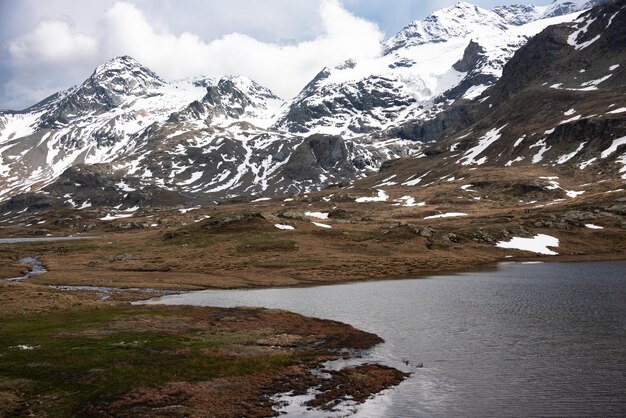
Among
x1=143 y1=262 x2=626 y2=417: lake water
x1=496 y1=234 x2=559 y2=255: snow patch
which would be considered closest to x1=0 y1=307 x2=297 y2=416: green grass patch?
x1=143 y1=262 x2=626 y2=417: lake water

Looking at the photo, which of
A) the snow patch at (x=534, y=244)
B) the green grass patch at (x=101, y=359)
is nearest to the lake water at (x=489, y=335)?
the green grass patch at (x=101, y=359)

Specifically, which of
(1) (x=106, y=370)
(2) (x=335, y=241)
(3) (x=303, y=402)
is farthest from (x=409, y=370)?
(2) (x=335, y=241)

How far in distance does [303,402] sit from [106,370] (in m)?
14.1

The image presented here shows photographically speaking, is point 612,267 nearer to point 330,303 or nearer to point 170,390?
point 330,303

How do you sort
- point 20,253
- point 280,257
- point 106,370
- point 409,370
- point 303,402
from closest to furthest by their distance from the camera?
point 303,402, point 106,370, point 409,370, point 280,257, point 20,253

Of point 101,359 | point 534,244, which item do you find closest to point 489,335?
point 101,359

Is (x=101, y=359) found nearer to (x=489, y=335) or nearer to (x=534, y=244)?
(x=489, y=335)

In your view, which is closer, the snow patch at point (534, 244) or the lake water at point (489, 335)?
the lake water at point (489, 335)

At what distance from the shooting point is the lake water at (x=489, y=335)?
102 feet

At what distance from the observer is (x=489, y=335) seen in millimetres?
48094

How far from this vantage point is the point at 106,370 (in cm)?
3572

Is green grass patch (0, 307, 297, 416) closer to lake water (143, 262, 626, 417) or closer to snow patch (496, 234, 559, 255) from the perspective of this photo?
lake water (143, 262, 626, 417)

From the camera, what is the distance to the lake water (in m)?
31.0

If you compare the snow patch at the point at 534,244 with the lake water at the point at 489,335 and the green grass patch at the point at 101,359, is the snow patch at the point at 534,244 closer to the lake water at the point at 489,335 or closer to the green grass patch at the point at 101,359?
the lake water at the point at 489,335
